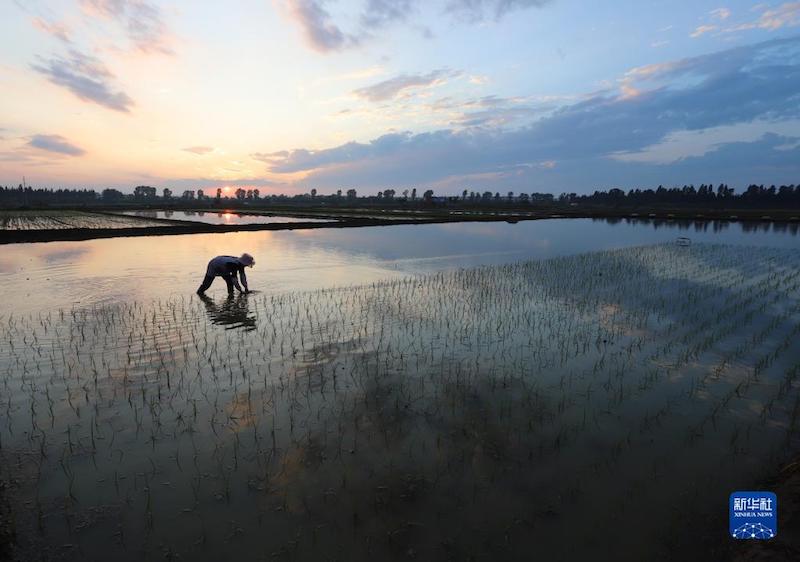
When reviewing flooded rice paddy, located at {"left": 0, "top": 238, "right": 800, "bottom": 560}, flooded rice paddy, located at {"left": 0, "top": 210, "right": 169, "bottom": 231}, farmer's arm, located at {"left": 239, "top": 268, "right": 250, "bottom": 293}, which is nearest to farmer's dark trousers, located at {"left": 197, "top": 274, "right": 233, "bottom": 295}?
farmer's arm, located at {"left": 239, "top": 268, "right": 250, "bottom": 293}

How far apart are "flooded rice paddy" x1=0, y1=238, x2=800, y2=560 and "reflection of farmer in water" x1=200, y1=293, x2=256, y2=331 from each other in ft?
0.34

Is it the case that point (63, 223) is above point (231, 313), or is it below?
above

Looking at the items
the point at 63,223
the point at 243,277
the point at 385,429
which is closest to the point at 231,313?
the point at 243,277

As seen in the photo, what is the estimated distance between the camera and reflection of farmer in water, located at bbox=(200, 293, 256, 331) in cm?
963

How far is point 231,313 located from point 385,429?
21.8 ft

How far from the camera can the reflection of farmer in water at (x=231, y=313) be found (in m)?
9.63

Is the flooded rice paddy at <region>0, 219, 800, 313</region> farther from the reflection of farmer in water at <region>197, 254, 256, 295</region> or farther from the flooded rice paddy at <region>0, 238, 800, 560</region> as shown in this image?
the flooded rice paddy at <region>0, 238, 800, 560</region>

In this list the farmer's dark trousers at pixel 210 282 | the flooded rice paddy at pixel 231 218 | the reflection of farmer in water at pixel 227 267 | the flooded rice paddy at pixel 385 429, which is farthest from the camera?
the flooded rice paddy at pixel 231 218

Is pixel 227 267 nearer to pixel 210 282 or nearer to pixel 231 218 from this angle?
pixel 210 282

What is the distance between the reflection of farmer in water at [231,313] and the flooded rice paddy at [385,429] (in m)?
0.10

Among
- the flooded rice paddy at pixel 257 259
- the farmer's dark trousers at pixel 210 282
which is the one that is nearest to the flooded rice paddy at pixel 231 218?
the flooded rice paddy at pixel 257 259

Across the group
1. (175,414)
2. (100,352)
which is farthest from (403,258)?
(175,414)

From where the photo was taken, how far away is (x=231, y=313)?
415 inches

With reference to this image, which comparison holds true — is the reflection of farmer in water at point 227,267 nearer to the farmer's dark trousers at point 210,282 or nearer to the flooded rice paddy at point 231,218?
the farmer's dark trousers at point 210,282
